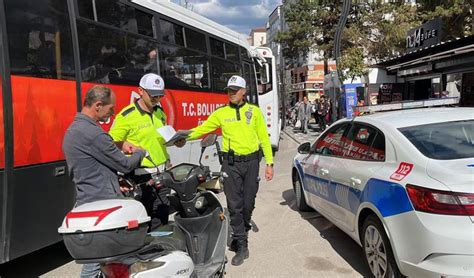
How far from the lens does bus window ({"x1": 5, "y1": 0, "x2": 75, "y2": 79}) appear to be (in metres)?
A: 4.04

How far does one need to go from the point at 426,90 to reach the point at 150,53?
49.3 feet

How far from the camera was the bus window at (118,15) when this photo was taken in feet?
16.9

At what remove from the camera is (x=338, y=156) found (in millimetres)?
5059

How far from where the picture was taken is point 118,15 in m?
5.80

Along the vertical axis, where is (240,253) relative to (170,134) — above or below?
below

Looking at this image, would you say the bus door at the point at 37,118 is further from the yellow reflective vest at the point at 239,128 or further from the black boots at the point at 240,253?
the black boots at the point at 240,253

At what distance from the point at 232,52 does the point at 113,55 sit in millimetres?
4678

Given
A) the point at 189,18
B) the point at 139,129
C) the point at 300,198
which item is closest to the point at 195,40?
the point at 189,18

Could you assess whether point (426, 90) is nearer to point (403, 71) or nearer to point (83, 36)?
point (403, 71)

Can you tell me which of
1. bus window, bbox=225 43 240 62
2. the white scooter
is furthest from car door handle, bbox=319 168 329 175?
bus window, bbox=225 43 240 62

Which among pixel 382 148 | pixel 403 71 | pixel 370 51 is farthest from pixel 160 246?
pixel 370 51

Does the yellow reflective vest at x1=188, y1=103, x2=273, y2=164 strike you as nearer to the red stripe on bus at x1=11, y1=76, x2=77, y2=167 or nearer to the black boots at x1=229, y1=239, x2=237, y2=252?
the black boots at x1=229, y1=239, x2=237, y2=252

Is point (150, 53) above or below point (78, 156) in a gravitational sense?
above

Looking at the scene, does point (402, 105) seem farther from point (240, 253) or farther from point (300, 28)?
point (300, 28)
